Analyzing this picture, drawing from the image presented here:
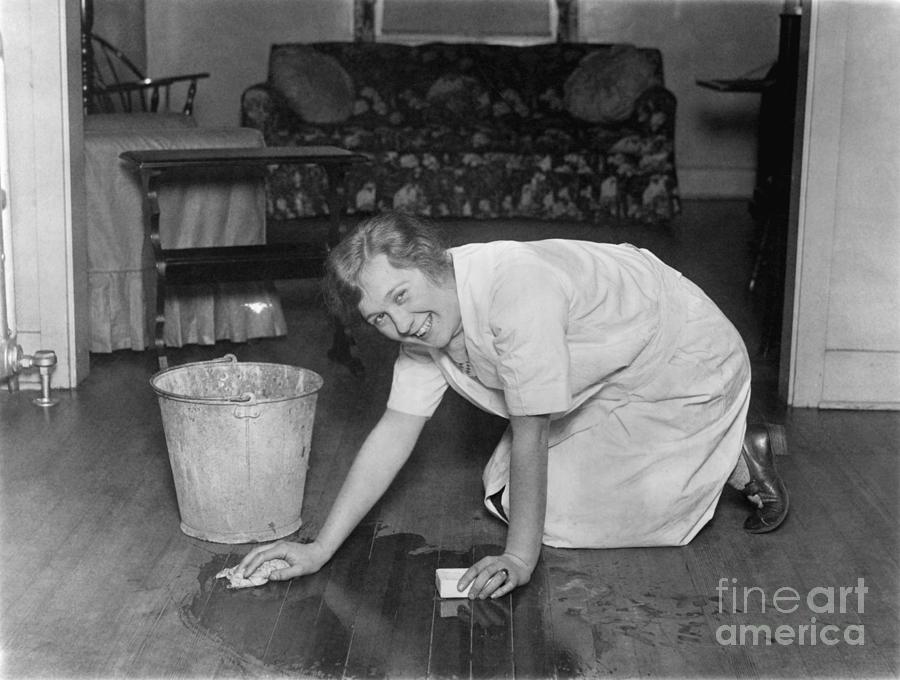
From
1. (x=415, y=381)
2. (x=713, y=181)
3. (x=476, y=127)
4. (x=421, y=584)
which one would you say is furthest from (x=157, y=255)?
(x=713, y=181)

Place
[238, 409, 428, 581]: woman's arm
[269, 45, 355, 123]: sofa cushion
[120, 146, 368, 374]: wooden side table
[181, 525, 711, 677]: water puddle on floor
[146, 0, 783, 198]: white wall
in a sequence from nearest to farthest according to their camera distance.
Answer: [181, 525, 711, 677]: water puddle on floor, [238, 409, 428, 581]: woman's arm, [120, 146, 368, 374]: wooden side table, [269, 45, 355, 123]: sofa cushion, [146, 0, 783, 198]: white wall

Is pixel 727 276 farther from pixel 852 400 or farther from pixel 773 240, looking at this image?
pixel 852 400

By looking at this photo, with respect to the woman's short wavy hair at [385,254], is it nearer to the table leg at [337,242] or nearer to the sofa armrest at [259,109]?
the table leg at [337,242]

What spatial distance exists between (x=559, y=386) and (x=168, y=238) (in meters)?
2.56

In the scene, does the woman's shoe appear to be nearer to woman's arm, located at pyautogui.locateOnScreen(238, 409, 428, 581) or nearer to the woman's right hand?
woman's arm, located at pyautogui.locateOnScreen(238, 409, 428, 581)

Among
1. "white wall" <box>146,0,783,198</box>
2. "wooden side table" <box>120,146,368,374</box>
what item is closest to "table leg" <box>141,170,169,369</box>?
"wooden side table" <box>120,146,368,374</box>

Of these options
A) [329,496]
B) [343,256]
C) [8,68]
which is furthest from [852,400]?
[8,68]

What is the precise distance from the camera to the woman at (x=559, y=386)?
86.4 inches

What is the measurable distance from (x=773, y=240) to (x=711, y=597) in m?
3.33

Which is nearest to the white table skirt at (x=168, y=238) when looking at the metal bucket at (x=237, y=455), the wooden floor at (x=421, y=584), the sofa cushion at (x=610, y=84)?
the wooden floor at (x=421, y=584)

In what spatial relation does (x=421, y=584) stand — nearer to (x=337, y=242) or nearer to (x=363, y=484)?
(x=363, y=484)

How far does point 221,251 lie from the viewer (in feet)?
13.5

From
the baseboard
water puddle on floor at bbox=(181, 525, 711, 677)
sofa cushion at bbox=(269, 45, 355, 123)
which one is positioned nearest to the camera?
water puddle on floor at bbox=(181, 525, 711, 677)

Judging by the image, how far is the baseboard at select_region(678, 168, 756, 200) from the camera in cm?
912
